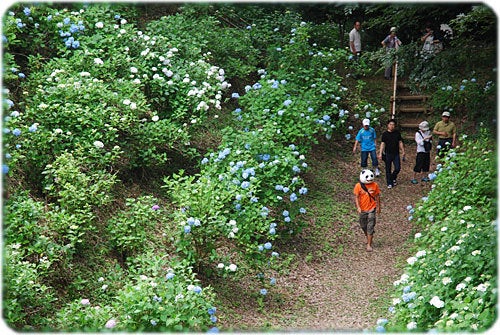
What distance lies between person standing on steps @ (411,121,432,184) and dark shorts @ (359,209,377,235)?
8.70 ft

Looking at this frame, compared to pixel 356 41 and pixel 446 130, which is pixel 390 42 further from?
pixel 446 130

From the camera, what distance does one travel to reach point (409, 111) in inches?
551

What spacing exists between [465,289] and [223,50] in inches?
298

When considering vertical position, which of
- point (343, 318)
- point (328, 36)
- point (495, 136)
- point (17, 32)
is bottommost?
point (343, 318)

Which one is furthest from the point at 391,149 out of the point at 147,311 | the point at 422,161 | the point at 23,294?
the point at 23,294

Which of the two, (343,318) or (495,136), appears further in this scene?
(495,136)

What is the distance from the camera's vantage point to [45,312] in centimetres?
601

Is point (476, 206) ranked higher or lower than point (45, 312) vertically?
higher

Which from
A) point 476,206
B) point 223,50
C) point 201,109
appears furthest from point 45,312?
point 223,50

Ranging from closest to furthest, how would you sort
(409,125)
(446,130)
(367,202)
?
(367,202), (446,130), (409,125)

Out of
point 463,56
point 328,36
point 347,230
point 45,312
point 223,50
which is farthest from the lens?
point 328,36

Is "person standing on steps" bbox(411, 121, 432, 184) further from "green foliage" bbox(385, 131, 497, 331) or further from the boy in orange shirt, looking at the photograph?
the boy in orange shirt

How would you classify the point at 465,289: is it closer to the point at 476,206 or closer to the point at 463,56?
the point at 476,206

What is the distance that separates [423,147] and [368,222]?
8.97 feet
